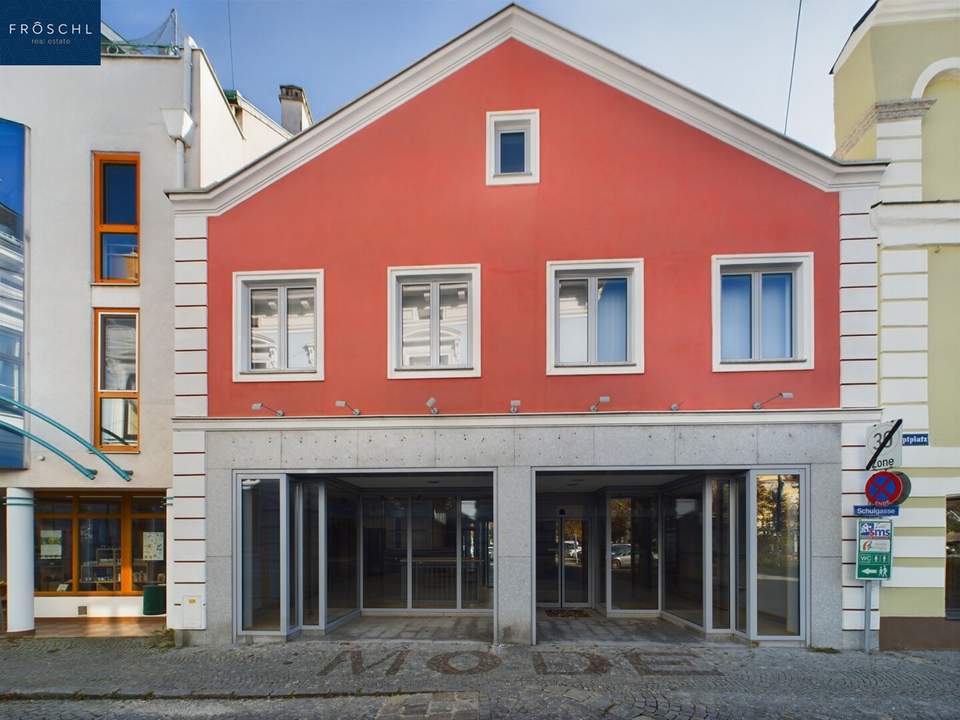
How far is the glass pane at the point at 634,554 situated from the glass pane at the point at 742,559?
2.02 metres

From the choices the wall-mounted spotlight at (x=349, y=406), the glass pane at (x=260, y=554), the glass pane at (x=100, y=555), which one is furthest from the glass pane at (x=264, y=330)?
the glass pane at (x=100, y=555)

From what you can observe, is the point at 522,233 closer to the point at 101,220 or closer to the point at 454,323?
the point at 454,323

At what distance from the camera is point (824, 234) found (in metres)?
9.41

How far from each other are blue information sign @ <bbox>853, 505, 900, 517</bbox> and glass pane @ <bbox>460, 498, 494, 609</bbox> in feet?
20.2

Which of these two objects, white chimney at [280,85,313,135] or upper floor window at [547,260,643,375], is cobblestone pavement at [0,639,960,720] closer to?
upper floor window at [547,260,643,375]

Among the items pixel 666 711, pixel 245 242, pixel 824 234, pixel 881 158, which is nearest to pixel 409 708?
pixel 666 711

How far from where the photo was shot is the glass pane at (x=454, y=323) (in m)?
9.87

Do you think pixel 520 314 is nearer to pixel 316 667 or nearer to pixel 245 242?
pixel 245 242

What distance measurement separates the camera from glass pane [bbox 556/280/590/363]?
384 inches

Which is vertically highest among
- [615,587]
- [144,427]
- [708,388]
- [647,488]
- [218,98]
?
[218,98]

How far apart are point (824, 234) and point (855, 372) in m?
2.14

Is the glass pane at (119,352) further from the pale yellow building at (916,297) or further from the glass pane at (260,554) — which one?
the pale yellow building at (916,297)

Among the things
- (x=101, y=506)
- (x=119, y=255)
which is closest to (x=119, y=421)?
(x=101, y=506)

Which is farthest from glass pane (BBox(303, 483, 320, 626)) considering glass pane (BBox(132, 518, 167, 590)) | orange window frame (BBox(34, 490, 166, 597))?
glass pane (BBox(132, 518, 167, 590))
